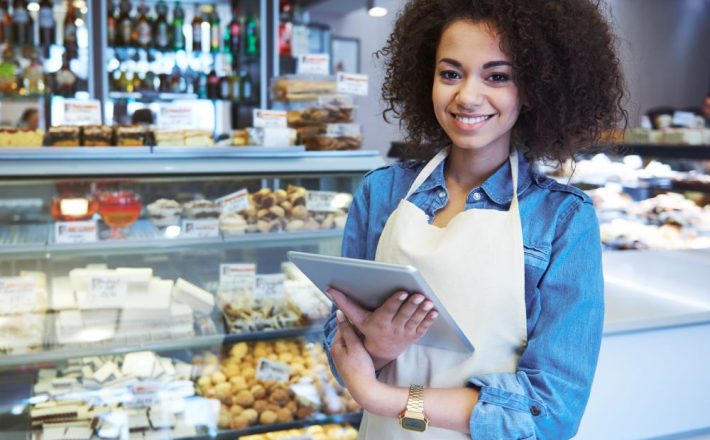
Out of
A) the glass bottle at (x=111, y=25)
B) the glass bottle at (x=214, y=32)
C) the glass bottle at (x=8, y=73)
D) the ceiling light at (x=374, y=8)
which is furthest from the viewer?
the ceiling light at (x=374, y=8)

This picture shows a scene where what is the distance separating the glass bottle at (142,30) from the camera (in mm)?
5043

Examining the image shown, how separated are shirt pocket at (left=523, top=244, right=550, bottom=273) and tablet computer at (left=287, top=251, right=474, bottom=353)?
160mm

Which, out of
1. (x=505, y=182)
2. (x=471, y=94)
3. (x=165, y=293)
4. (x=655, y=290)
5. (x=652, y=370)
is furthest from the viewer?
(x=165, y=293)

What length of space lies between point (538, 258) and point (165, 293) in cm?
159

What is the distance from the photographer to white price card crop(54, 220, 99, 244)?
228cm

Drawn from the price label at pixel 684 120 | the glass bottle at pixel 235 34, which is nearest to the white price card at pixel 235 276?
the glass bottle at pixel 235 34

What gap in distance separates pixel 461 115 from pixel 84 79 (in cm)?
421

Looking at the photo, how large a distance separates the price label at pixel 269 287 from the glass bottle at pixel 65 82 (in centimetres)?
286

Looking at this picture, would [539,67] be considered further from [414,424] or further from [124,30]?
[124,30]

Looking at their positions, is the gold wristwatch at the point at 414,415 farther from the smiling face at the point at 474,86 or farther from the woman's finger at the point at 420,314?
the smiling face at the point at 474,86

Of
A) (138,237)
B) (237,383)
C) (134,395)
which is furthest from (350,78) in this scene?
(134,395)

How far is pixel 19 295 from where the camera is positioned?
2.27 metres

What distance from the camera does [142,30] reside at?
5.04 m

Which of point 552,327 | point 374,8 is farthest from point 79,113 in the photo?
point 374,8
